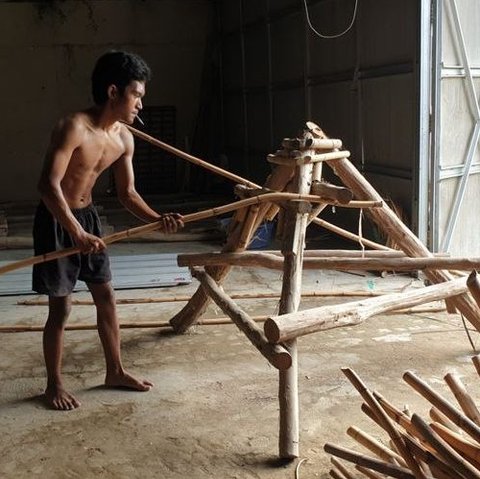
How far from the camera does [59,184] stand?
11.0ft

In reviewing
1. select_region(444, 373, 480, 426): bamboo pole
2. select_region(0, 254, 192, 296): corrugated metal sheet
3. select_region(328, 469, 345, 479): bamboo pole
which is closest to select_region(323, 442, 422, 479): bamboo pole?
select_region(328, 469, 345, 479): bamboo pole

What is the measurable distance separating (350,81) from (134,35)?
17.6 ft

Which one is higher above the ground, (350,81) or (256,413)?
(350,81)

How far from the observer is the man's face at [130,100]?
3.42m

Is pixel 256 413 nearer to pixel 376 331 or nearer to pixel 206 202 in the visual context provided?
pixel 376 331

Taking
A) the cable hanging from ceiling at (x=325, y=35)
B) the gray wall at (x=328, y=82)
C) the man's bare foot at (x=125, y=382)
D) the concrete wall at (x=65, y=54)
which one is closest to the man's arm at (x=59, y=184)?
the man's bare foot at (x=125, y=382)

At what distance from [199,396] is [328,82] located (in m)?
5.54

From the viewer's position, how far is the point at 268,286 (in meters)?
6.11

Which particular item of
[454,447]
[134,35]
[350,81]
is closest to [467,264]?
[454,447]

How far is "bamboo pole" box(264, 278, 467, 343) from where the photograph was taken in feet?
9.61

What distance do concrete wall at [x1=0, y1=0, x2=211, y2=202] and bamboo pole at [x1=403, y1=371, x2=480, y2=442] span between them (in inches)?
407

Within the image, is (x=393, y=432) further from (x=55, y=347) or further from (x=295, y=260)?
(x=55, y=347)

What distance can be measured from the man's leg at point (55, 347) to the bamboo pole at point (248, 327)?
33.6 inches

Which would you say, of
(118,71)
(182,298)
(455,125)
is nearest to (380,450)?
(118,71)
